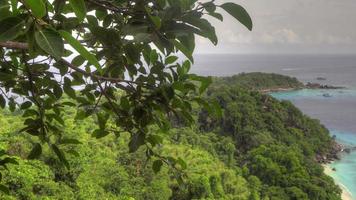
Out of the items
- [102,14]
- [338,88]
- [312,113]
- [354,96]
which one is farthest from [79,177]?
[338,88]

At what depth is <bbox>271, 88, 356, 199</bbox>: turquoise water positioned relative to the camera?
3972cm

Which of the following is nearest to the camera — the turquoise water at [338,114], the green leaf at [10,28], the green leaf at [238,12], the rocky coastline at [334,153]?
the green leaf at [10,28]

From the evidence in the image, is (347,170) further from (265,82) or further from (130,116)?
(265,82)

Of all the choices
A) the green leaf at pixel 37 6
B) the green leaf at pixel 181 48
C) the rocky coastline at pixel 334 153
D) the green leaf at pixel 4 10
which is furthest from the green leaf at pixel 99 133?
the rocky coastline at pixel 334 153

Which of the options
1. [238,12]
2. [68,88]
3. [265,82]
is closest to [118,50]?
[238,12]

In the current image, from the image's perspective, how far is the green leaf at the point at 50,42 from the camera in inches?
36.7

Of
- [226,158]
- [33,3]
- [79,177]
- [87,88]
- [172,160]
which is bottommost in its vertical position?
[226,158]

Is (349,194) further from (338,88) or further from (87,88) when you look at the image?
(338,88)

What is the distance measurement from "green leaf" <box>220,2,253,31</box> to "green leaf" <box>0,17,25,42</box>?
0.61 metres

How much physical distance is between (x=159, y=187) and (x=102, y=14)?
A: 1667 centimetres

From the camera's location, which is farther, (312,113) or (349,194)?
(312,113)

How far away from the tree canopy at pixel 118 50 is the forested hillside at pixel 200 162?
0.68ft

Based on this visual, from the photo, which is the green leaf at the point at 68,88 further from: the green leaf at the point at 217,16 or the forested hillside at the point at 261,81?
the forested hillside at the point at 261,81

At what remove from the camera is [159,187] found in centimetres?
1791
